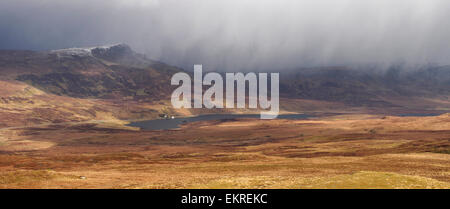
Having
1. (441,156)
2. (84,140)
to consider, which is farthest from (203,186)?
(84,140)

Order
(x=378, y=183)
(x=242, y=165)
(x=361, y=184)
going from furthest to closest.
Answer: (x=242, y=165) < (x=378, y=183) < (x=361, y=184)

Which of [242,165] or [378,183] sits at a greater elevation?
[378,183]

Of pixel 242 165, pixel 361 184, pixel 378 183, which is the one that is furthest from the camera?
pixel 242 165

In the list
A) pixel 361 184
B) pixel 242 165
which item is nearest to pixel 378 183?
pixel 361 184

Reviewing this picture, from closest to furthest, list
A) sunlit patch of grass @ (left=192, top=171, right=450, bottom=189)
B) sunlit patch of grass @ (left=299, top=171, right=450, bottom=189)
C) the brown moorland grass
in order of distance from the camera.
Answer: sunlit patch of grass @ (left=299, top=171, right=450, bottom=189), sunlit patch of grass @ (left=192, top=171, right=450, bottom=189), the brown moorland grass

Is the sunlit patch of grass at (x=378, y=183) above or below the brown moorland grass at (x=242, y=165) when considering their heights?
above

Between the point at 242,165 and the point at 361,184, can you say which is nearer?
the point at 361,184

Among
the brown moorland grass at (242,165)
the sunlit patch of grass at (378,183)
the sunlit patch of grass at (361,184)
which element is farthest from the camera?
the brown moorland grass at (242,165)

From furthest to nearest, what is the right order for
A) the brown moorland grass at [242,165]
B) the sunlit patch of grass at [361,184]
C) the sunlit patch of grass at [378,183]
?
the brown moorland grass at [242,165]
the sunlit patch of grass at [361,184]
the sunlit patch of grass at [378,183]

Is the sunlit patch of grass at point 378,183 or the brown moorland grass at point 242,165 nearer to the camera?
the sunlit patch of grass at point 378,183

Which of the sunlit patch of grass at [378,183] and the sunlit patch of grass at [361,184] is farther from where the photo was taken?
the sunlit patch of grass at [361,184]

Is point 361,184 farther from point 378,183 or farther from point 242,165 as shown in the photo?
point 242,165
